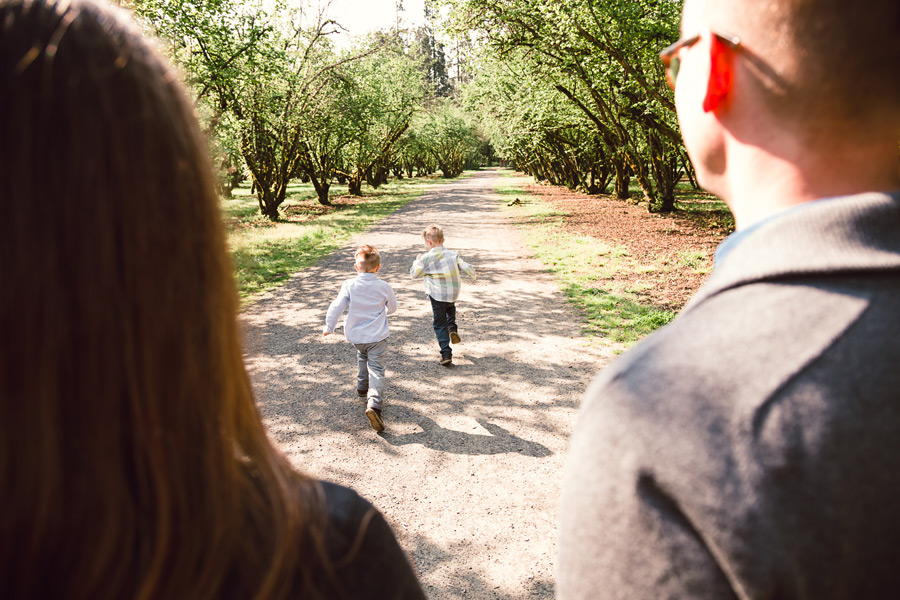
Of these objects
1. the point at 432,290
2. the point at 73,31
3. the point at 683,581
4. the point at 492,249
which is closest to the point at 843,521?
the point at 683,581

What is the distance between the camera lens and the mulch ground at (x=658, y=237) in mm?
8672

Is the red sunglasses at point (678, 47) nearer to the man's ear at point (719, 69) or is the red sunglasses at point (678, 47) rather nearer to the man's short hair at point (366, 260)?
the man's ear at point (719, 69)

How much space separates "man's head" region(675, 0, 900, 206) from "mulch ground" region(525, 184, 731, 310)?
7.25 meters

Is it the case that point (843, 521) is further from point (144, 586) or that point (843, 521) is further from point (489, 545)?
point (489, 545)

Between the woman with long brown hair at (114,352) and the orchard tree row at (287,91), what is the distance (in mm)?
446

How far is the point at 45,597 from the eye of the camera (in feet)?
2.15

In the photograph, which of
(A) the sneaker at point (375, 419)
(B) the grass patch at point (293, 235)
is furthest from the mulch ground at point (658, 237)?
(B) the grass patch at point (293, 235)

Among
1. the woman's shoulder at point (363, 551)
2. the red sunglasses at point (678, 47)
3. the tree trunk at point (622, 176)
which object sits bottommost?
the woman's shoulder at point (363, 551)

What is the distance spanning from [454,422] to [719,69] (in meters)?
4.06

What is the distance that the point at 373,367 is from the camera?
482cm

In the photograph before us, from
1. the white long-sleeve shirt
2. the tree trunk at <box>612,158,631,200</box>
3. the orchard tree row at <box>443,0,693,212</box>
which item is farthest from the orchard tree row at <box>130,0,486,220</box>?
the tree trunk at <box>612,158,631,200</box>

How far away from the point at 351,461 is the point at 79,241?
3.76m

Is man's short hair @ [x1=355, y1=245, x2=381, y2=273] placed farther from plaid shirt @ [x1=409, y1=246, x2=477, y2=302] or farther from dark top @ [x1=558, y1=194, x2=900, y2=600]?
dark top @ [x1=558, y1=194, x2=900, y2=600]

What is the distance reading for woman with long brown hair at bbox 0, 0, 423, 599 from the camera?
2.12 ft
